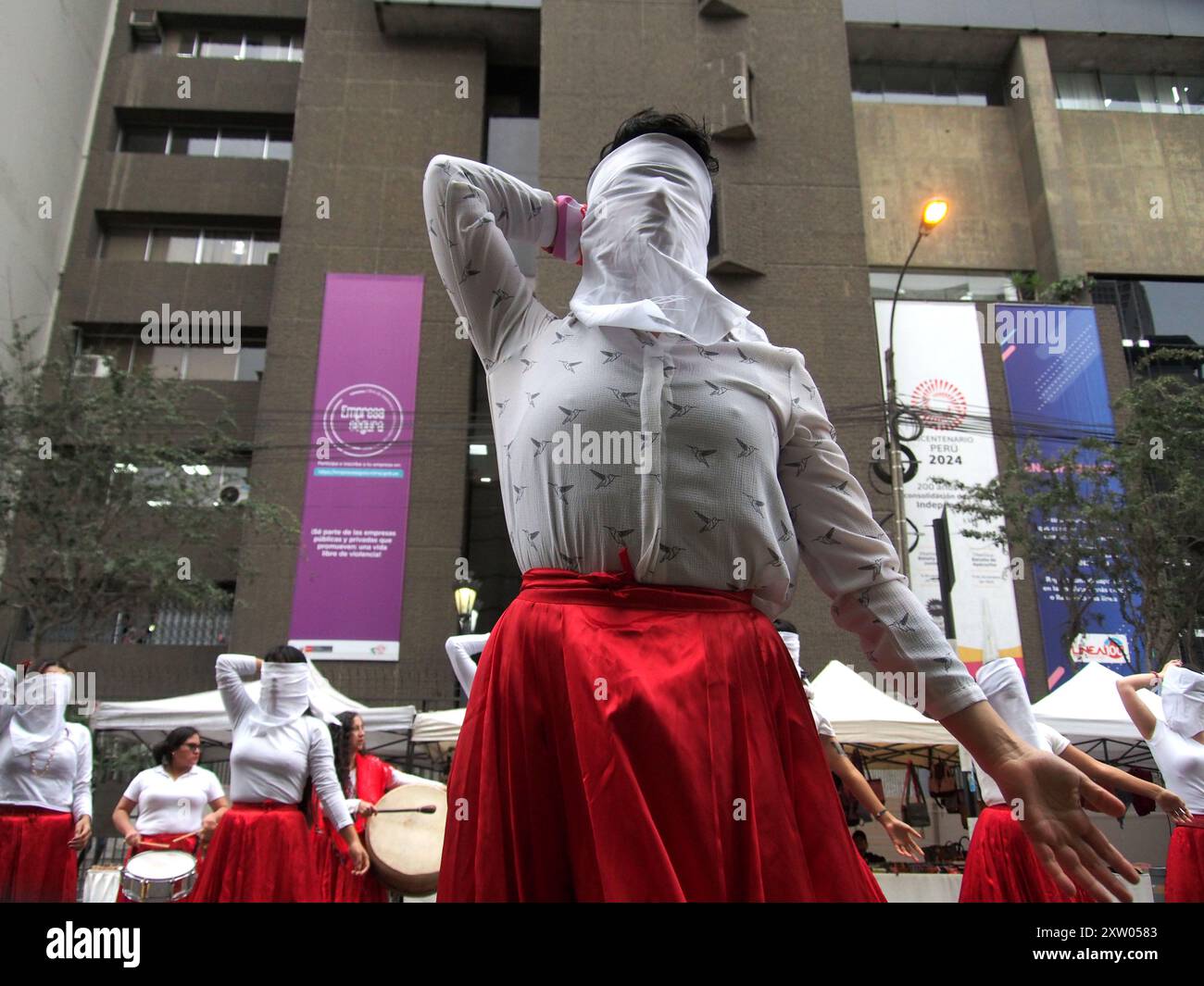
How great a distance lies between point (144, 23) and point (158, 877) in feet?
81.2

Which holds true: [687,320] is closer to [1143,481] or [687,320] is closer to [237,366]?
[1143,481]

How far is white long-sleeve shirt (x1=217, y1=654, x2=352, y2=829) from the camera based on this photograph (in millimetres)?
5129

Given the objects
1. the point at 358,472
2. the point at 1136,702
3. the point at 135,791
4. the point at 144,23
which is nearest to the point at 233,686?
the point at 135,791

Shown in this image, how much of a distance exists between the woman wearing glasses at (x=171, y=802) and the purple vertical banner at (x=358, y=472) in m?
11.0

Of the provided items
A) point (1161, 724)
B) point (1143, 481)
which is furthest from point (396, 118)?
point (1161, 724)

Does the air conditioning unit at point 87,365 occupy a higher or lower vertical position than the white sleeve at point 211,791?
higher

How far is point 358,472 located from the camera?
18.6 metres

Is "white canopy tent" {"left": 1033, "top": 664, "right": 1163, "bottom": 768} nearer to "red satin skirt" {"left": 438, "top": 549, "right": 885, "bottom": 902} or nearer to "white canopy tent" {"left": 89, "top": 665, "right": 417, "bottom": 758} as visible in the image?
"white canopy tent" {"left": 89, "top": 665, "right": 417, "bottom": 758}

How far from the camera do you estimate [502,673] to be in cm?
135

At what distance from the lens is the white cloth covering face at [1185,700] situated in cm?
542

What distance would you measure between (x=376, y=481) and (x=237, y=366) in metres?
5.17

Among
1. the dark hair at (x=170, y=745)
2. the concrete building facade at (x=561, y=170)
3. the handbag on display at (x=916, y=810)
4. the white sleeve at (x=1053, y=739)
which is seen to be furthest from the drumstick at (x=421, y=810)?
the concrete building facade at (x=561, y=170)

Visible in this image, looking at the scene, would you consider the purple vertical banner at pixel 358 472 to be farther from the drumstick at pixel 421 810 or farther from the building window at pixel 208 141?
the drumstick at pixel 421 810

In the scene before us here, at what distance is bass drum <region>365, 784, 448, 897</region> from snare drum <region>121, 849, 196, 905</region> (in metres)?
1.13
